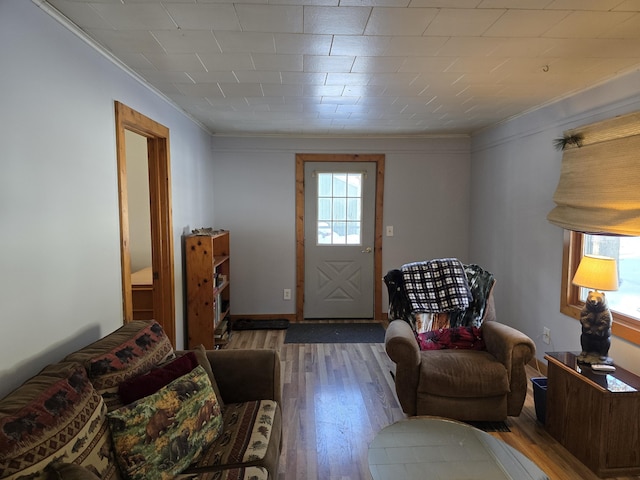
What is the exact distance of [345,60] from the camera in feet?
7.23

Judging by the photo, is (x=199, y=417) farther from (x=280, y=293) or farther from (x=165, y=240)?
(x=280, y=293)

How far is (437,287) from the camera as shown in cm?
304

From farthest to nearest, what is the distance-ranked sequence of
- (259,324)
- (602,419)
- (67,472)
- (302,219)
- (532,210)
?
(302,219), (259,324), (532,210), (602,419), (67,472)

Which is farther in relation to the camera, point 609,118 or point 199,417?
point 609,118

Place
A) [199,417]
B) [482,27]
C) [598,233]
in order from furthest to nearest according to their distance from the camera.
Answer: [598,233] < [482,27] < [199,417]

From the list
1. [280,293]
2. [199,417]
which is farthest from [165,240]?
[280,293]

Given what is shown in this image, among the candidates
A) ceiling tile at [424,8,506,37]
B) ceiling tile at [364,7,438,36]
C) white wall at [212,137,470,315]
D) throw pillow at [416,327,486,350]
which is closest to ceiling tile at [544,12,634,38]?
ceiling tile at [424,8,506,37]

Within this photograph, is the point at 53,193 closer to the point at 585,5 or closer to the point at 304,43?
the point at 304,43

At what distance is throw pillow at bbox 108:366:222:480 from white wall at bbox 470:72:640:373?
2.52 metres

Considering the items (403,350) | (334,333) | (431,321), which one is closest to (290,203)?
(334,333)

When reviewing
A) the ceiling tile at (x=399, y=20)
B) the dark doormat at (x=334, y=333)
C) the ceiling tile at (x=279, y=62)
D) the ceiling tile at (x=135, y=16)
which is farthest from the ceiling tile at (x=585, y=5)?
the dark doormat at (x=334, y=333)

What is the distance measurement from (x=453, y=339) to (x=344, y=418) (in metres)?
0.97

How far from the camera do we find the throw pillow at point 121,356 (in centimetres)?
153

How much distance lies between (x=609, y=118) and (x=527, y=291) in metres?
1.60
